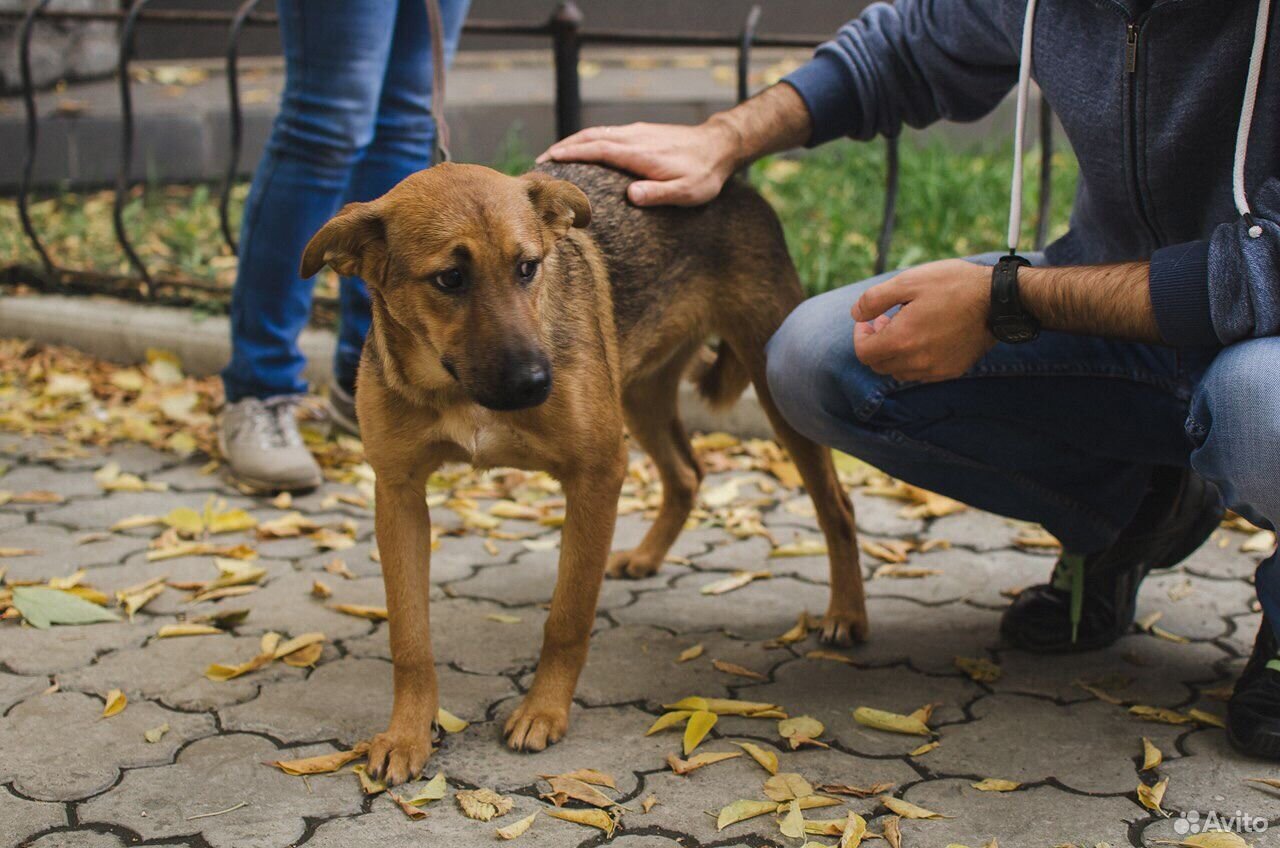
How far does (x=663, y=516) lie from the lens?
384 centimetres

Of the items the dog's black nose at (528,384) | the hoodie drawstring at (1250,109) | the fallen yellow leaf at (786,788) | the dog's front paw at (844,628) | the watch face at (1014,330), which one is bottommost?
the dog's front paw at (844,628)

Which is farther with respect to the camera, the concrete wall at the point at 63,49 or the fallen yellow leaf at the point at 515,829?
the concrete wall at the point at 63,49

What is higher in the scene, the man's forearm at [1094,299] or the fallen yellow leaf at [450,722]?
the man's forearm at [1094,299]

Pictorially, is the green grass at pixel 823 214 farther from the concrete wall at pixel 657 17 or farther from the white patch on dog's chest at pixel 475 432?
the white patch on dog's chest at pixel 475 432

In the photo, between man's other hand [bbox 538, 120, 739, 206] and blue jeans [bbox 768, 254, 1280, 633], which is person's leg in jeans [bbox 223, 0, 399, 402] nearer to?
man's other hand [bbox 538, 120, 739, 206]

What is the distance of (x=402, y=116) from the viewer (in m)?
4.41

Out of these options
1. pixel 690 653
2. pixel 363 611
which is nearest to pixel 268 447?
pixel 363 611

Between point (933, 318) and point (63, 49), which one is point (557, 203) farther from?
point (63, 49)

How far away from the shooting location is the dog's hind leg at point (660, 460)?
3.78m

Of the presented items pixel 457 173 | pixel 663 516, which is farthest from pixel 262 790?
pixel 663 516

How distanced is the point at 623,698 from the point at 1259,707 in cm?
135

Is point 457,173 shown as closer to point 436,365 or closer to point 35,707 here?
point 436,365

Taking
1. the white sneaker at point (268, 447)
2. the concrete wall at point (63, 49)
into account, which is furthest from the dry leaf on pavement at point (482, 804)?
the concrete wall at point (63, 49)

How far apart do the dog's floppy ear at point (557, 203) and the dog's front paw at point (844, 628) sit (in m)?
1.21
